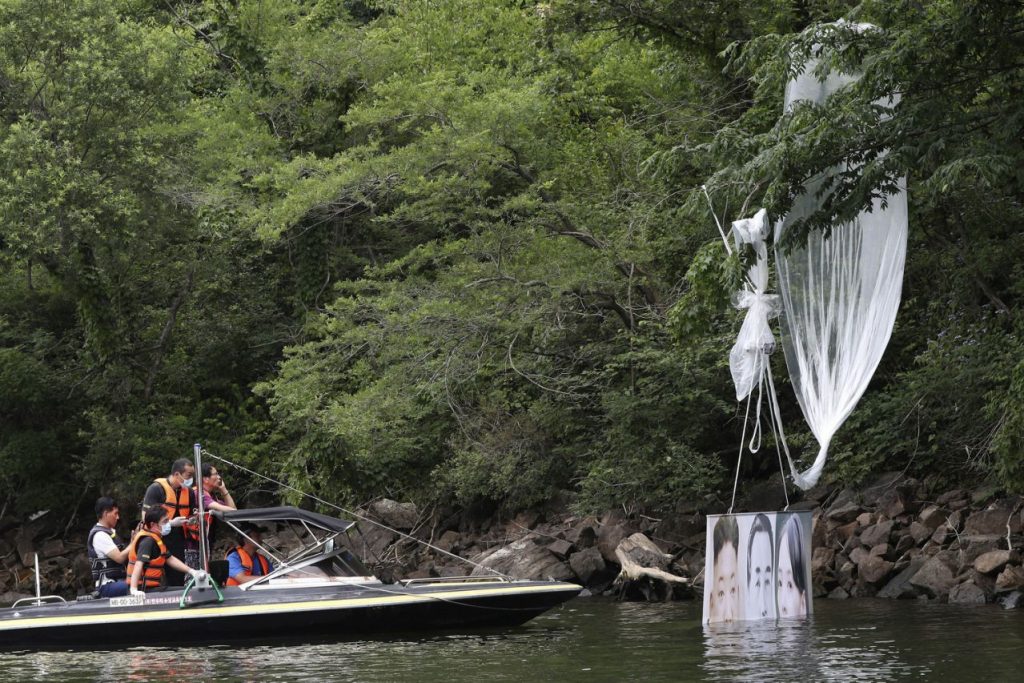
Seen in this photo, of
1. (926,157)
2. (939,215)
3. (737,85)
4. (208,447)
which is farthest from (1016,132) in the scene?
(208,447)

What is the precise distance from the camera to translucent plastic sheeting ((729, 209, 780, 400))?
1374cm

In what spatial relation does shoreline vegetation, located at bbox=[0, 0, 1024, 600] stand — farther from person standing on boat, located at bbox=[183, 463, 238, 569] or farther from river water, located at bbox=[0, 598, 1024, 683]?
person standing on boat, located at bbox=[183, 463, 238, 569]

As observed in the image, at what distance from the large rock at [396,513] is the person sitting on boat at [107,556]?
10.5 meters

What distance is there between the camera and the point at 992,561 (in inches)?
660

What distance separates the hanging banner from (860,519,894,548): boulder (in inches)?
200

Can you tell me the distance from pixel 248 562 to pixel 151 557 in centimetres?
111

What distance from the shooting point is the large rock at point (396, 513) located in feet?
87.1

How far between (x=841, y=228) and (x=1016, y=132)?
2244 mm

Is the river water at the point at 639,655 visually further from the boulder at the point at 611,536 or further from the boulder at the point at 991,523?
the boulder at the point at 611,536

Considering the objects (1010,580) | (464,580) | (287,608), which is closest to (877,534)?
(1010,580)

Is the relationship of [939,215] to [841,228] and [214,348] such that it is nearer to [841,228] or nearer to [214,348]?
[841,228]

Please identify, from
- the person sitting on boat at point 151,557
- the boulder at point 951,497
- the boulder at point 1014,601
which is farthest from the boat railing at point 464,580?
the boulder at point 951,497

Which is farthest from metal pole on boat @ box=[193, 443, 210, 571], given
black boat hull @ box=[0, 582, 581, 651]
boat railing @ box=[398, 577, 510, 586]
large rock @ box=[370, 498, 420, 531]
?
large rock @ box=[370, 498, 420, 531]

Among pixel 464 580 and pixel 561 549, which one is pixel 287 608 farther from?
pixel 561 549
